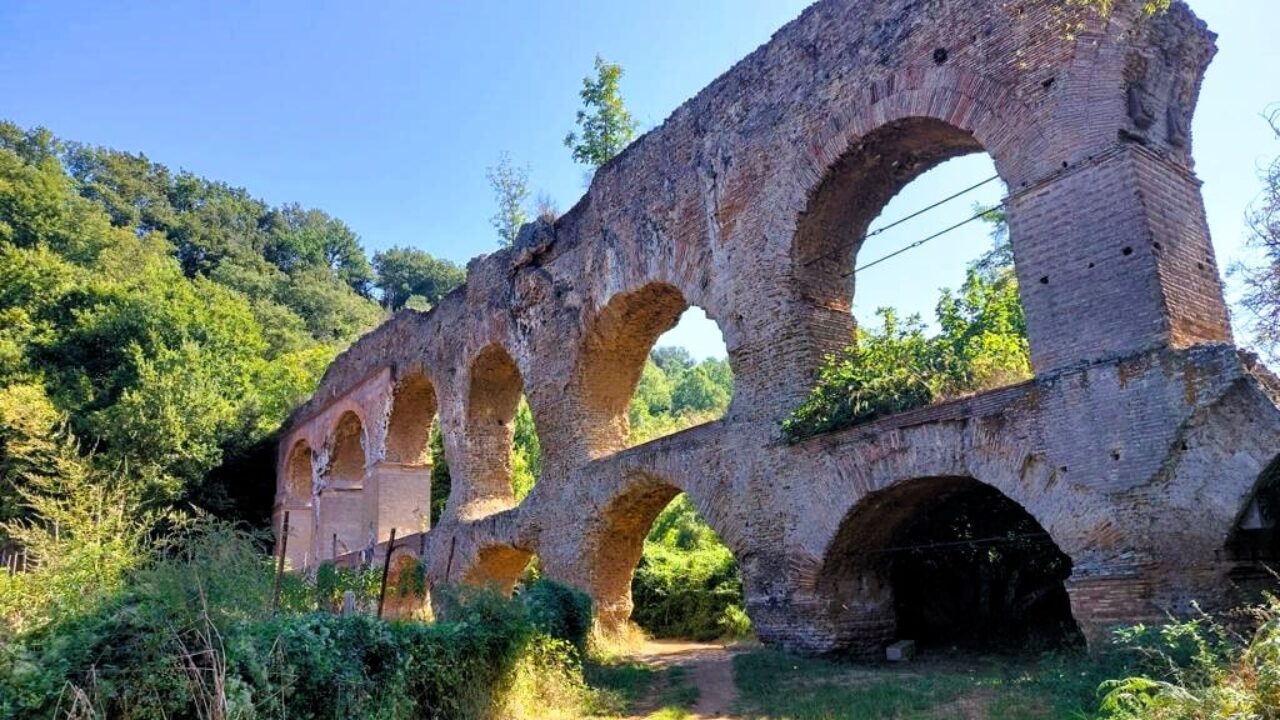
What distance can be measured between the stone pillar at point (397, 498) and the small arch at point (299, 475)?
15.2 ft

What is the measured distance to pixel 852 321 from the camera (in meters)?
9.98

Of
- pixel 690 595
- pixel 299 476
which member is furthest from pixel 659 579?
pixel 299 476

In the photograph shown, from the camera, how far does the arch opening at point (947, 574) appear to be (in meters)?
8.89

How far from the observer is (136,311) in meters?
23.4

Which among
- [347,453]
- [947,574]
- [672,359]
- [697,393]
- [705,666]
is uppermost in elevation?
[672,359]

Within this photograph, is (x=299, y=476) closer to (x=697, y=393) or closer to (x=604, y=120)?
(x=604, y=120)

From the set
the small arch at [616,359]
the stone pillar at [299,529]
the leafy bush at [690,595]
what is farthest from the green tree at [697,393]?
the small arch at [616,359]

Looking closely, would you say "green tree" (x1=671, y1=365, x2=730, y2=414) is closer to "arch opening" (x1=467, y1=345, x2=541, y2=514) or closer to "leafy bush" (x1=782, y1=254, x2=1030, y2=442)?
"arch opening" (x1=467, y1=345, x2=541, y2=514)

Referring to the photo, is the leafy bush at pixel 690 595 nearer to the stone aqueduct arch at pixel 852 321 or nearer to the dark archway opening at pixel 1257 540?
the stone aqueduct arch at pixel 852 321

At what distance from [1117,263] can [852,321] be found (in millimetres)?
3402

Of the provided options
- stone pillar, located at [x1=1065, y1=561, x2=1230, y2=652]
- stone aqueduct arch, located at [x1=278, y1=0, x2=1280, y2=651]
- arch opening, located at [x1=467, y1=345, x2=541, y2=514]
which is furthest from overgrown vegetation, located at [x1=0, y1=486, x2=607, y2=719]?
arch opening, located at [x1=467, y1=345, x2=541, y2=514]

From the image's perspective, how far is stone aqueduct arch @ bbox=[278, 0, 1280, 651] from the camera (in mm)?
6484

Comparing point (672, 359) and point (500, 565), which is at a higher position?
point (672, 359)

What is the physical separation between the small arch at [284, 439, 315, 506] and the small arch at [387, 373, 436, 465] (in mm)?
4849
